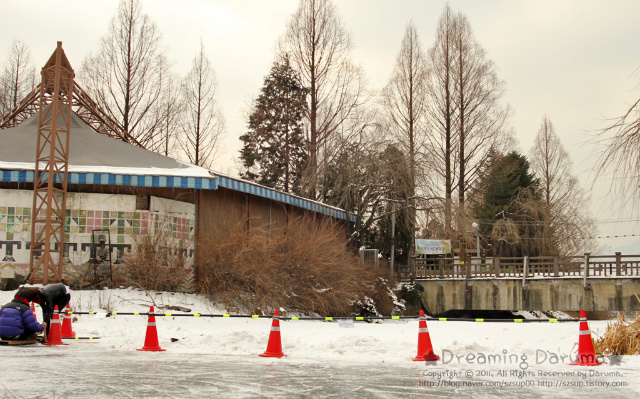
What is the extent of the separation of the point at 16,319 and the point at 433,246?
2866cm

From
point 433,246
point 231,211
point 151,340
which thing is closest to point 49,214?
point 231,211

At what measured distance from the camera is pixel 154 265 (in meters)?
20.6

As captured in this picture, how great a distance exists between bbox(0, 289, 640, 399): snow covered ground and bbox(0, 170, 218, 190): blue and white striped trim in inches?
241

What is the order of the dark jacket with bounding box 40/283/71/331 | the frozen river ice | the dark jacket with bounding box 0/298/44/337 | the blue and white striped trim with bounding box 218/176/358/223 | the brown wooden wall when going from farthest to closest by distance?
the blue and white striped trim with bounding box 218/176/358/223, the brown wooden wall, the dark jacket with bounding box 40/283/71/331, the dark jacket with bounding box 0/298/44/337, the frozen river ice

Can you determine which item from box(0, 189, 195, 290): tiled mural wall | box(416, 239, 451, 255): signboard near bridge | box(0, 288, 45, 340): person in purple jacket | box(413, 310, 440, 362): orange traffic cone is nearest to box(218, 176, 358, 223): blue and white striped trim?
box(0, 189, 195, 290): tiled mural wall

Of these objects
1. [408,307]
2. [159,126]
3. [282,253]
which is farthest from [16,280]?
[159,126]

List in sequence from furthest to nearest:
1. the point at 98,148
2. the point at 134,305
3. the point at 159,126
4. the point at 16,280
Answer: the point at 159,126 → the point at 98,148 → the point at 16,280 → the point at 134,305

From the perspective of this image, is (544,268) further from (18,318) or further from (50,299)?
(18,318)

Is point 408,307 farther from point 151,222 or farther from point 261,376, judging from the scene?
point 261,376

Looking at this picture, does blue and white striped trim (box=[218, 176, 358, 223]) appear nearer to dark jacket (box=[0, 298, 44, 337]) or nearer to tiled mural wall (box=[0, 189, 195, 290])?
tiled mural wall (box=[0, 189, 195, 290])

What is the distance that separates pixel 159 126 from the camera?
42.6 m

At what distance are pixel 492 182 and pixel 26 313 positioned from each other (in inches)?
1534

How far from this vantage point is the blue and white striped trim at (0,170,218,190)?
21.0 meters

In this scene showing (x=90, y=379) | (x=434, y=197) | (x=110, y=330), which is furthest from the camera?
(x=434, y=197)
